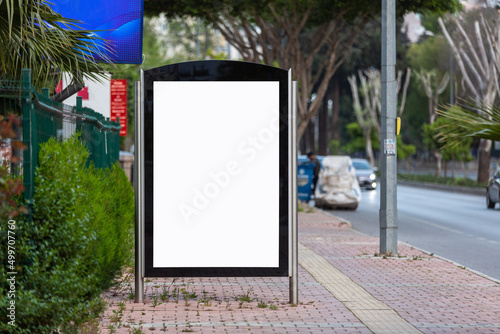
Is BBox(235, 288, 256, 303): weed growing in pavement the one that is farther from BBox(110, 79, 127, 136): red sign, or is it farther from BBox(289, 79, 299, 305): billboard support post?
BBox(110, 79, 127, 136): red sign

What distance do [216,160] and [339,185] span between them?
1796cm

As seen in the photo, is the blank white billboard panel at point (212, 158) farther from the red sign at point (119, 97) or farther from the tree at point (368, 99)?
the tree at point (368, 99)

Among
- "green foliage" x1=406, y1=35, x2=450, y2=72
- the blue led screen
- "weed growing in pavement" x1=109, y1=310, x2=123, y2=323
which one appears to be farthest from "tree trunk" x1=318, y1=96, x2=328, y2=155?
"weed growing in pavement" x1=109, y1=310, x2=123, y2=323

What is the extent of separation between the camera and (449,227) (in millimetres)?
18953

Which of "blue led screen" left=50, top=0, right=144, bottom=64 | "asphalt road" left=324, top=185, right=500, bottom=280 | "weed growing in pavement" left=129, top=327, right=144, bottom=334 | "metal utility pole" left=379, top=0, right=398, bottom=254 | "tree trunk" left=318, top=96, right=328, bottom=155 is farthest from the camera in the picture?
"tree trunk" left=318, top=96, right=328, bottom=155

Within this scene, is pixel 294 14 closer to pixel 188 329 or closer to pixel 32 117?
pixel 188 329

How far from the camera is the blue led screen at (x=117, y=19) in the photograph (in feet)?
36.0

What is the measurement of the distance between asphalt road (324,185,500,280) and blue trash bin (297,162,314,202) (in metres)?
1.81

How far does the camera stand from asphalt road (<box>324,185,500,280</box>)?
1324 cm

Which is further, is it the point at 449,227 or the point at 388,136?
the point at 449,227

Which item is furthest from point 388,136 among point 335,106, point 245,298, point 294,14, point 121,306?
point 335,106

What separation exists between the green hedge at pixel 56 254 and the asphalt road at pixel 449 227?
20.9 ft

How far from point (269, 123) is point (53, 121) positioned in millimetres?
1980

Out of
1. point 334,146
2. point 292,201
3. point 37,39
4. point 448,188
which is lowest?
point 448,188
